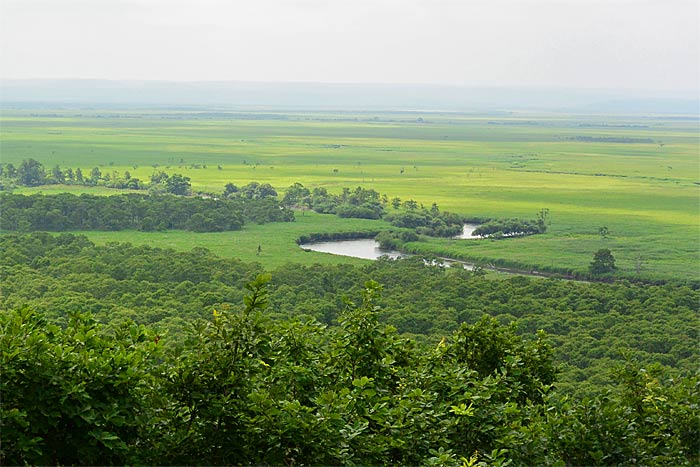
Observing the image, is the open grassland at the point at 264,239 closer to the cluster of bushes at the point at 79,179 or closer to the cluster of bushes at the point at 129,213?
the cluster of bushes at the point at 129,213

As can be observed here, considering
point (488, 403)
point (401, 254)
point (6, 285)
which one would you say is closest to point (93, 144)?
point (401, 254)

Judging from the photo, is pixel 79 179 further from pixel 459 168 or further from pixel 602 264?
pixel 602 264

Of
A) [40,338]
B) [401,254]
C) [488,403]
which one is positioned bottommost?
[401,254]

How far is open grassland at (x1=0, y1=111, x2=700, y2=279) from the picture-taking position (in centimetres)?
4691

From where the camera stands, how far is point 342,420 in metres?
5.79

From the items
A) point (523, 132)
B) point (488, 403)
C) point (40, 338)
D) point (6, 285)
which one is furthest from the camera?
point (523, 132)

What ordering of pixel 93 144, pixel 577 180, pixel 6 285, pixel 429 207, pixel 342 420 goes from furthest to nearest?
pixel 93 144 → pixel 577 180 → pixel 429 207 → pixel 6 285 → pixel 342 420

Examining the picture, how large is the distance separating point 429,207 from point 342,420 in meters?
53.2

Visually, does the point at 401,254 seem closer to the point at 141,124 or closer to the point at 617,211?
the point at 617,211

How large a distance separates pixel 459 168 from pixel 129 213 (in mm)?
42840

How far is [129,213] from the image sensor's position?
51.2m

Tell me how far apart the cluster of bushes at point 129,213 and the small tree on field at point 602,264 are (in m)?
21.2

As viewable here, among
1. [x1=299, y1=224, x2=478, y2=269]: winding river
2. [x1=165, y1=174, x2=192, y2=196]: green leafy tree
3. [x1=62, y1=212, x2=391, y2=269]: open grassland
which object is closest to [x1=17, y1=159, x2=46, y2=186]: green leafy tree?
[x1=165, y1=174, x2=192, y2=196]: green leafy tree

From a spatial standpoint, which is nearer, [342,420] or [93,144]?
[342,420]
